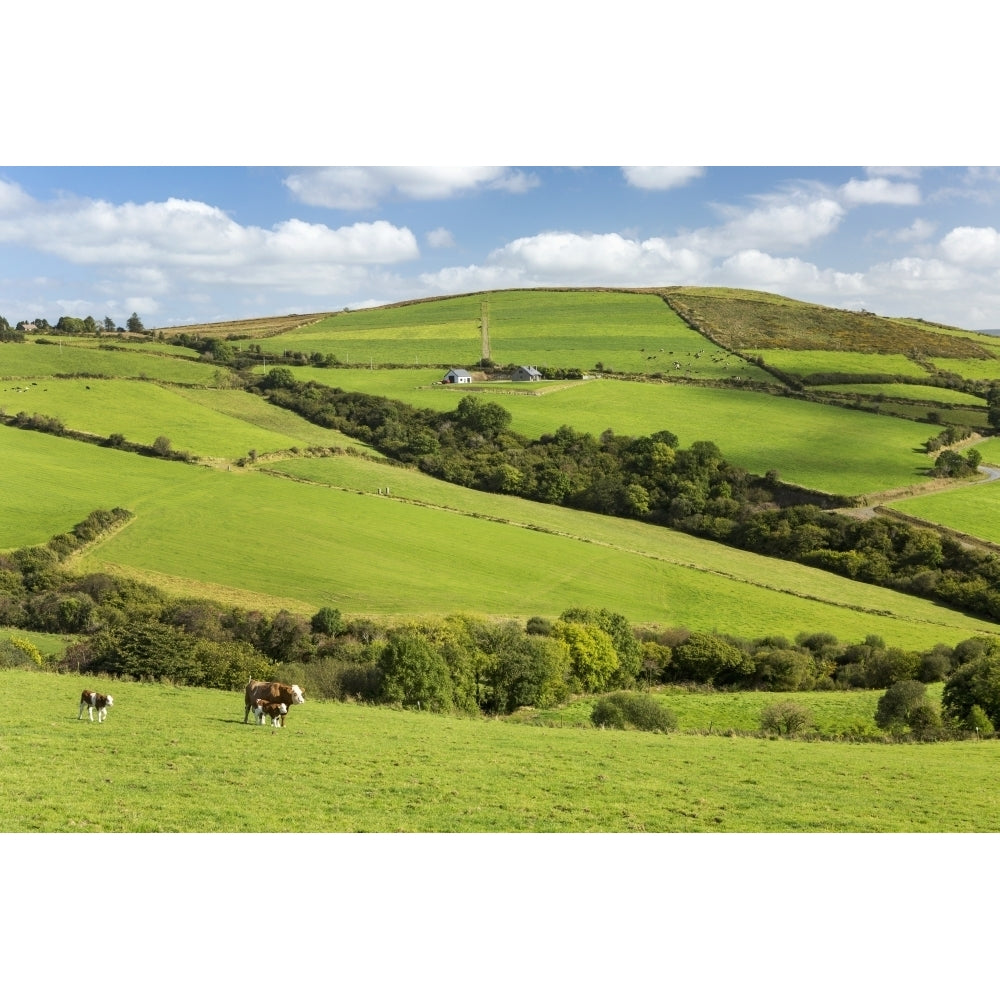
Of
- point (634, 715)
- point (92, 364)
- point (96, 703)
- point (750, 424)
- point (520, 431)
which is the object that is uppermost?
point (92, 364)

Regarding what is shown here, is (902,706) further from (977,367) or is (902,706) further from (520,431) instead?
(977,367)

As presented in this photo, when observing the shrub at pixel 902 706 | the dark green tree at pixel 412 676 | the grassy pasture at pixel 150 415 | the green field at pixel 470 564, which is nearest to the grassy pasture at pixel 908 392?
the green field at pixel 470 564

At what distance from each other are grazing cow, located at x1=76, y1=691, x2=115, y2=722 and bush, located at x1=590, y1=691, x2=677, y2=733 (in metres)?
8.07

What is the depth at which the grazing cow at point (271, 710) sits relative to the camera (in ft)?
39.9

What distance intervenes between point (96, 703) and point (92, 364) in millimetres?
17243

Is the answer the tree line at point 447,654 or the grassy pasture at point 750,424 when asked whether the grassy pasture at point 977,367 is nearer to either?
the grassy pasture at point 750,424

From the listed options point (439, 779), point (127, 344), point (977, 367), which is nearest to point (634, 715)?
point (439, 779)

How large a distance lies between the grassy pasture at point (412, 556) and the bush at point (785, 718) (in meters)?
3.37

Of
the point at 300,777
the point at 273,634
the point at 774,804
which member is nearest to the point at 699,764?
the point at 774,804

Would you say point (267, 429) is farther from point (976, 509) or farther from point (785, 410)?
point (976, 509)

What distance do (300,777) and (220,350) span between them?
24.3 meters

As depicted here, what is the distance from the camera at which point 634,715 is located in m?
14.6

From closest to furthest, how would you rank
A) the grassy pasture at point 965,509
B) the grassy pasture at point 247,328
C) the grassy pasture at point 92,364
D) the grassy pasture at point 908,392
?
the grassy pasture at point 965,509, the grassy pasture at point 92,364, the grassy pasture at point 908,392, the grassy pasture at point 247,328

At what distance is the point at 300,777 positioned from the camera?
10.2m
